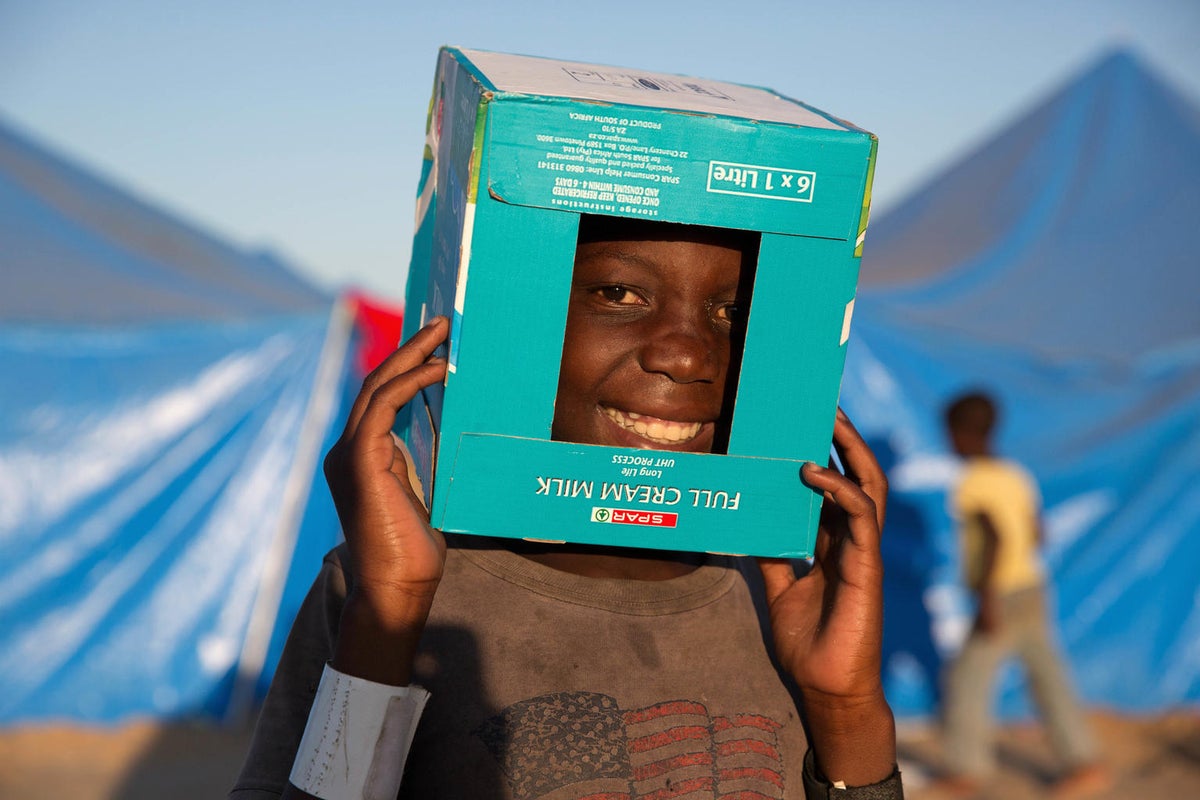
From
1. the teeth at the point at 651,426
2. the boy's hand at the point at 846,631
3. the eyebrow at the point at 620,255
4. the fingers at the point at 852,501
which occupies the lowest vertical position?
the boy's hand at the point at 846,631

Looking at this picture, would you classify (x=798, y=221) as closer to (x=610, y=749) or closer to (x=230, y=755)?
(x=610, y=749)

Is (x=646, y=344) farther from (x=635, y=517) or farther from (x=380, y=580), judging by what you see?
(x=380, y=580)

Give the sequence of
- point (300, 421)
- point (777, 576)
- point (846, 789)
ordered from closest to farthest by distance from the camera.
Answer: point (846, 789), point (777, 576), point (300, 421)

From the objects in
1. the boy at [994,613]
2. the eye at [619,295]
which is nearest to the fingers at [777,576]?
the eye at [619,295]

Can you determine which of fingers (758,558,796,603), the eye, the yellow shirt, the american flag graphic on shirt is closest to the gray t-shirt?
the american flag graphic on shirt

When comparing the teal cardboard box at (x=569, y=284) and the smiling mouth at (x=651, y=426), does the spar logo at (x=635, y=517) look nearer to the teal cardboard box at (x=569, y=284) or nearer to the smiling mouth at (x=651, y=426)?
the teal cardboard box at (x=569, y=284)

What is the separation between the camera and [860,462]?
62.5 inches

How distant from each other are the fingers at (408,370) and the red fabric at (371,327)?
3.83 metres

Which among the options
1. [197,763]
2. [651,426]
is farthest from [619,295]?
[197,763]

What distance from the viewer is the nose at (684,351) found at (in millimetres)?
1495

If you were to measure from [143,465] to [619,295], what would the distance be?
3.93m

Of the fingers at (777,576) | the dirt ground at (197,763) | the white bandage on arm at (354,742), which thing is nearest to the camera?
the white bandage on arm at (354,742)

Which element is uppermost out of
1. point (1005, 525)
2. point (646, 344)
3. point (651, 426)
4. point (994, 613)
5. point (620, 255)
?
point (620, 255)

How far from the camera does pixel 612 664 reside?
1.50 m
